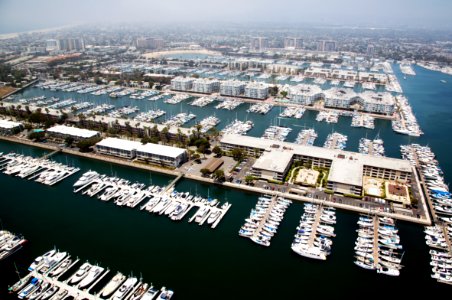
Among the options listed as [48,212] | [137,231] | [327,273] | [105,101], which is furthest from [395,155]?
[105,101]

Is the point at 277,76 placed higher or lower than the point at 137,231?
higher

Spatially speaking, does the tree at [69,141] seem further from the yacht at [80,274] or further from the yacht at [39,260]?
the yacht at [80,274]

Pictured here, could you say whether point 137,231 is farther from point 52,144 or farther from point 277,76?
point 277,76

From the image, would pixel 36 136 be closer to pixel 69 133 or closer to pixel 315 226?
pixel 69 133

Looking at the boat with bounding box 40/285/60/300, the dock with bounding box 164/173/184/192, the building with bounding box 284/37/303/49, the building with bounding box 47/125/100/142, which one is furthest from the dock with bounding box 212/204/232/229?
the building with bounding box 284/37/303/49

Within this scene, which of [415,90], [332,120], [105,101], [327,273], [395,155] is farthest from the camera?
[415,90]

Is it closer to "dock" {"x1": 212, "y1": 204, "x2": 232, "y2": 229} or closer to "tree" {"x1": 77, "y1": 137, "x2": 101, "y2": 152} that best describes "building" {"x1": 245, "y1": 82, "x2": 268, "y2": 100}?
"tree" {"x1": 77, "y1": 137, "x2": 101, "y2": 152}

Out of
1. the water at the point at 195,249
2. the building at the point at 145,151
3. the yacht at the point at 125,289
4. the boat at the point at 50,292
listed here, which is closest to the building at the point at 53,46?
the building at the point at 145,151

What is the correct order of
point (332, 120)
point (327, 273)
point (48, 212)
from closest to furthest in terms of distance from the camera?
point (327, 273) < point (48, 212) < point (332, 120)

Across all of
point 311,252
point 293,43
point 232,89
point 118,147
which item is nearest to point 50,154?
point 118,147
